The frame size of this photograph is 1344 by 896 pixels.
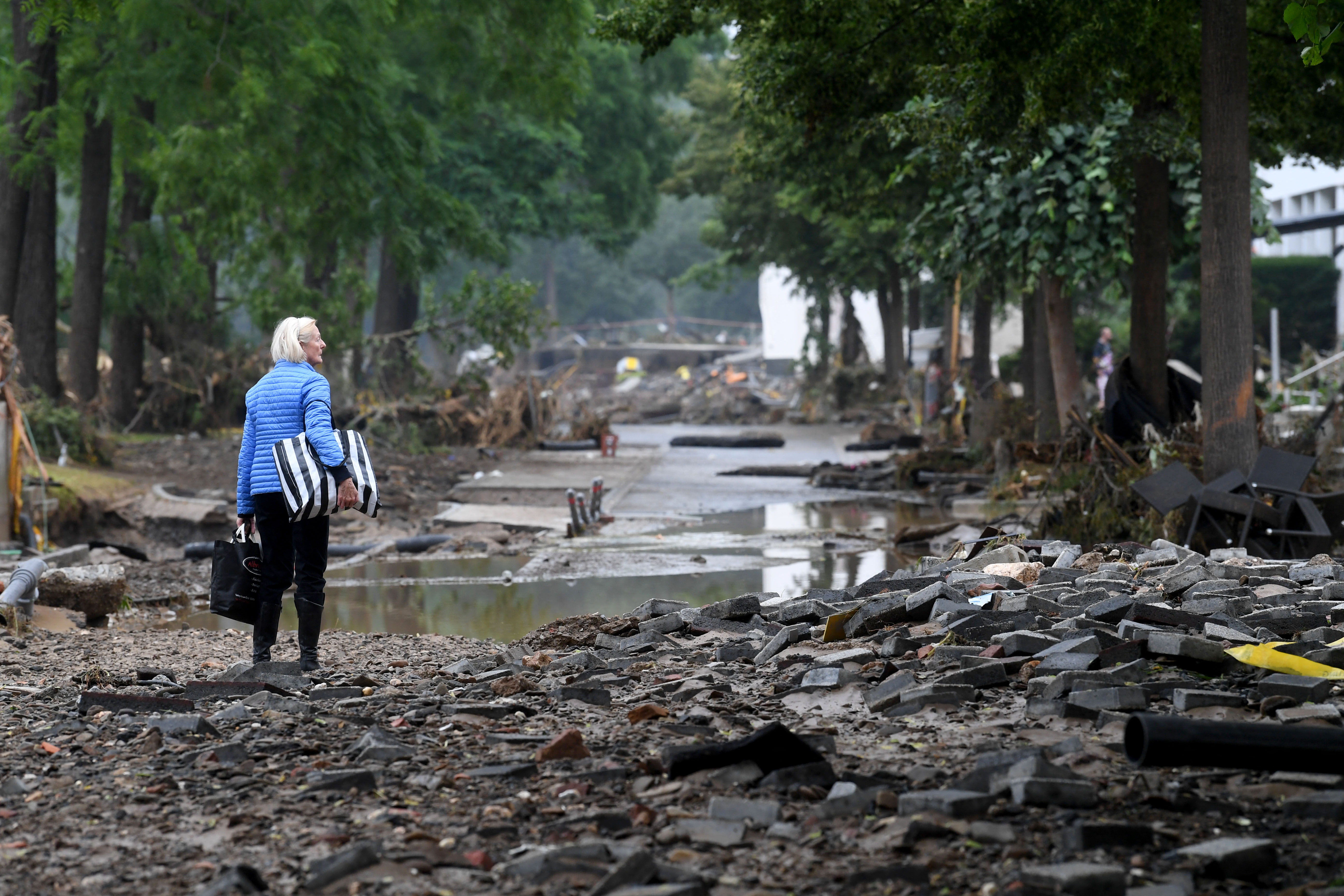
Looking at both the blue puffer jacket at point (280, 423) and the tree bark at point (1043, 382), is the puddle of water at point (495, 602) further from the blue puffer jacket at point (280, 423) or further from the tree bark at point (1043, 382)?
the tree bark at point (1043, 382)

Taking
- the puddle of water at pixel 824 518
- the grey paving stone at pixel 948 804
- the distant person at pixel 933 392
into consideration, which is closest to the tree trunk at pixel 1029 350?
the puddle of water at pixel 824 518

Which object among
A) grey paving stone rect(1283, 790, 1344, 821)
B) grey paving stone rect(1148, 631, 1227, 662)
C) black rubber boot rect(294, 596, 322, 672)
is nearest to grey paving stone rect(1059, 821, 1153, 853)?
grey paving stone rect(1283, 790, 1344, 821)

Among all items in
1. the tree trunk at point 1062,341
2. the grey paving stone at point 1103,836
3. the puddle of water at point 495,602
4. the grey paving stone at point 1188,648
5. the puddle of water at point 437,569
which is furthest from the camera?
the tree trunk at point 1062,341

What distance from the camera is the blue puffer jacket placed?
21.4ft

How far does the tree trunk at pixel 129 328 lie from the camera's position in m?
20.9

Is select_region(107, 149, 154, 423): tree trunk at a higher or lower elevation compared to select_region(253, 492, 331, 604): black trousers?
higher

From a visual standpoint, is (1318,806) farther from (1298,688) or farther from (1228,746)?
(1298,688)

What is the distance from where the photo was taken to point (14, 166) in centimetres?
1656

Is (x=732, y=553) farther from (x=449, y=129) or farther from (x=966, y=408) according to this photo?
(x=449, y=129)

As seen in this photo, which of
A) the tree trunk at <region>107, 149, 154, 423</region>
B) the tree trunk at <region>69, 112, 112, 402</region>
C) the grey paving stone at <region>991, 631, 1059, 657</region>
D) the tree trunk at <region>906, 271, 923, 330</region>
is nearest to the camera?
the grey paving stone at <region>991, 631, 1059, 657</region>

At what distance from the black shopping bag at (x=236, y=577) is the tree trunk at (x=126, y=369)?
51.8ft

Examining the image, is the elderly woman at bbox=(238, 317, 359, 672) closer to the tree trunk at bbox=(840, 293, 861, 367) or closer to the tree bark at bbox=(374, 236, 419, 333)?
the tree bark at bbox=(374, 236, 419, 333)

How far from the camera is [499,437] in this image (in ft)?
80.3

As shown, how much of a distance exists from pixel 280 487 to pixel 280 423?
1.00 ft
